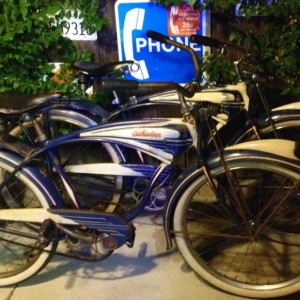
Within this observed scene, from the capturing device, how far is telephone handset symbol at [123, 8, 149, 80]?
3.40m

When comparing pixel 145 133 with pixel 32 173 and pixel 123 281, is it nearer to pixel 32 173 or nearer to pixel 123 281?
pixel 32 173

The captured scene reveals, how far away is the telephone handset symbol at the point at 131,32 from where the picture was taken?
3.40 m

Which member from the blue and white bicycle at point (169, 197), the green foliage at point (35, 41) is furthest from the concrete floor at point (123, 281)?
the green foliage at point (35, 41)

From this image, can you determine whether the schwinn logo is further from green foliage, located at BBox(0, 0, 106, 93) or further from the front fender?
green foliage, located at BBox(0, 0, 106, 93)

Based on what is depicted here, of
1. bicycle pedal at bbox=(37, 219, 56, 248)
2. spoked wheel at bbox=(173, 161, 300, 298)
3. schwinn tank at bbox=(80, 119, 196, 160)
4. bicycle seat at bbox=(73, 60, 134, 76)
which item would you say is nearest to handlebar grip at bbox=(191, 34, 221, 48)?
bicycle seat at bbox=(73, 60, 134, 76)

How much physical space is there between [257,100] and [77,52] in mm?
1644

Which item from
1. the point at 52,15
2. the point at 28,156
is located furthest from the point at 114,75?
the point at 28,156

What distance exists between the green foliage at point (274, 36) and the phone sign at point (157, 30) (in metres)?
0.12

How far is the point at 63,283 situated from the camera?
117 inches

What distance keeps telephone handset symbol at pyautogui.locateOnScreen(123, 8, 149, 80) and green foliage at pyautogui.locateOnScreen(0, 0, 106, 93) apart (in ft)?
0.71

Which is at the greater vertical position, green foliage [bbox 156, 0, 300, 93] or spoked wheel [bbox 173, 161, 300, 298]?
green foliage [bbox 156, 0, 300, 93]

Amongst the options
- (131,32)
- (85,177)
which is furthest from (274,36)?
(85,177)

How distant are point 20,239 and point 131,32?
2.07 meters

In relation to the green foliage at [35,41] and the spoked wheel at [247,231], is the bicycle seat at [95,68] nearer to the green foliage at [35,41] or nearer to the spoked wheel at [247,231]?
the green foliage at [35,41]
